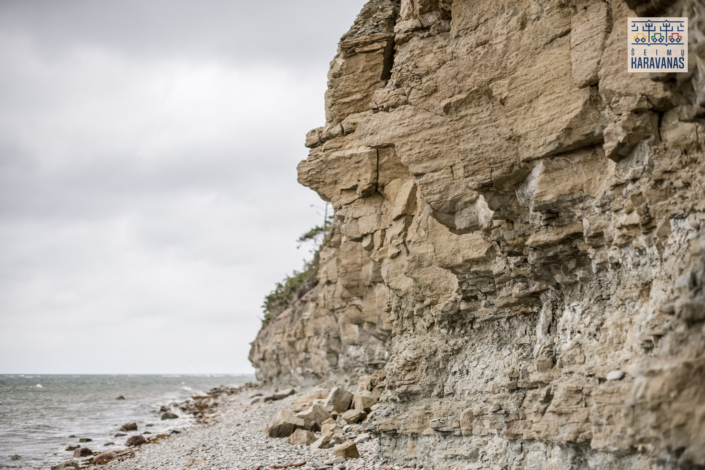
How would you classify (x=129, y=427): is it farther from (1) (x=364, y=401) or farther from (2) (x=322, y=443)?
(2) (x=322, y=443)

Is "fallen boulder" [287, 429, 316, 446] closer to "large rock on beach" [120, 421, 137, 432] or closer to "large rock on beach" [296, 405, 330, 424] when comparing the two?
"large rock on beach" [296, 405, 330, 424]

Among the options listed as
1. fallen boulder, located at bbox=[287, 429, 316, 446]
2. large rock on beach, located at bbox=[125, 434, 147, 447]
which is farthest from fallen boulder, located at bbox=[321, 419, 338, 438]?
large rock on beach, located at bbox=[125, 434, 147, 447]

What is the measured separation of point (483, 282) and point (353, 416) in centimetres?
707

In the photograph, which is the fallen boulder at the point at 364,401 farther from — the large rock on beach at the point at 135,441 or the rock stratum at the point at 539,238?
the large rock on beach at the point at 135,441

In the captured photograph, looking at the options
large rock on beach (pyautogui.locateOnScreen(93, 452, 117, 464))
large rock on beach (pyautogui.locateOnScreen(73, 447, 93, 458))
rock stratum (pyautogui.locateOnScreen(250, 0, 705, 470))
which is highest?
rock stratum (pyautogui.locateOnScreen(250, 0, 705, 470))

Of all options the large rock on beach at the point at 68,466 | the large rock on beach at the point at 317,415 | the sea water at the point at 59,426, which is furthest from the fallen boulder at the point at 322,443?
the sea water at the point at 59,426

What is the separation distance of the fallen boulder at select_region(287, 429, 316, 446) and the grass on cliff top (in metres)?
17.8

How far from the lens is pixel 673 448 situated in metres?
3.71

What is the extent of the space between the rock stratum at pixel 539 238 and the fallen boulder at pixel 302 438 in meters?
3.72

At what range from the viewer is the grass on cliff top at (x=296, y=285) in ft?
109

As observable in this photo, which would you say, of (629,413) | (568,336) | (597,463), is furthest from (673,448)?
(568,336)

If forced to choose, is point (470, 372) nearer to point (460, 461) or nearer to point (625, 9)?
point (460, 461)

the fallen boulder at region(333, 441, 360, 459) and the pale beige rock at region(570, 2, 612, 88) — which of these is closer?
the pale beige rock at region(570, 2, 612, 88)

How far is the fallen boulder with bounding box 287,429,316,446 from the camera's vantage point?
40.8 ft
